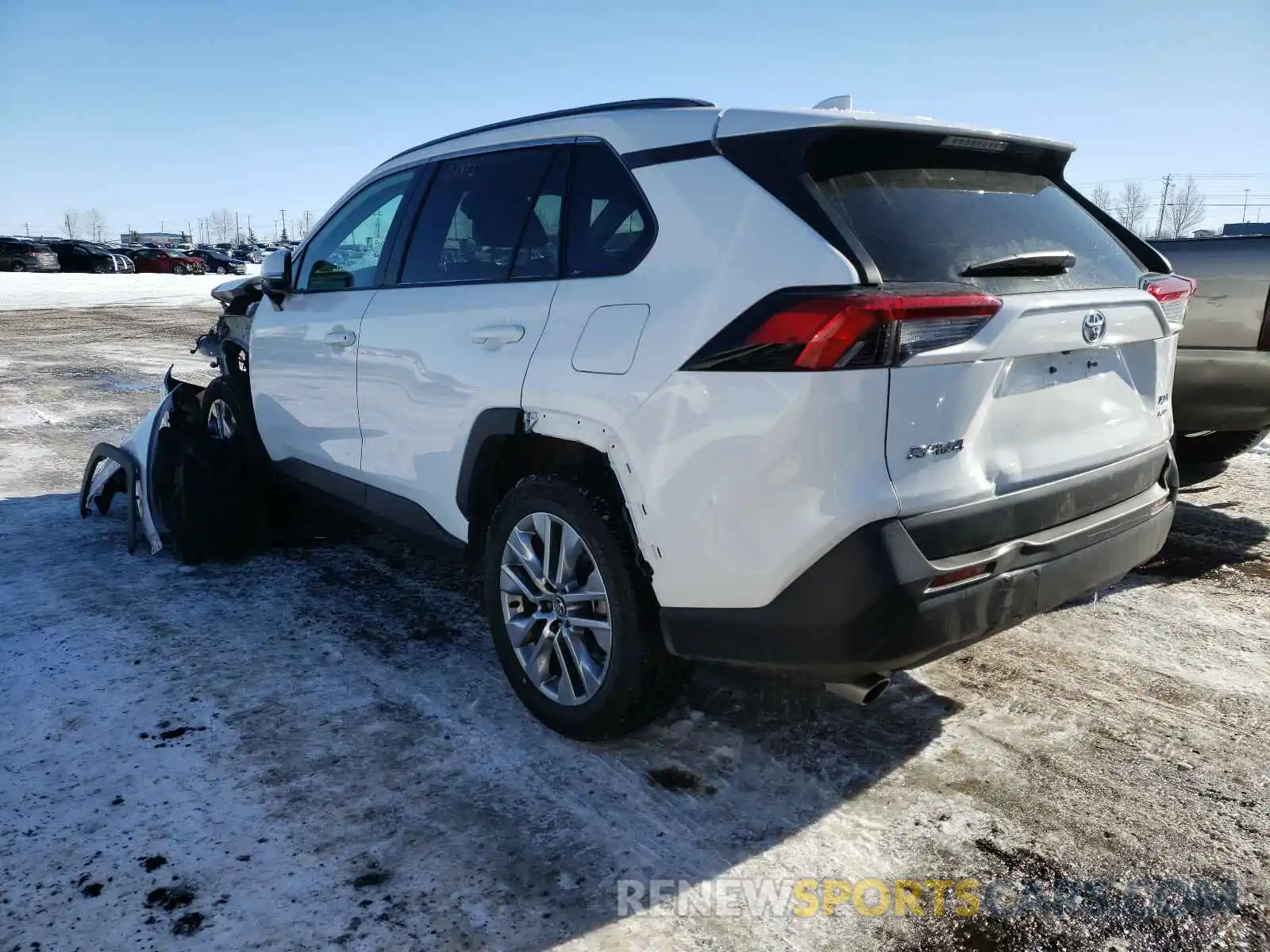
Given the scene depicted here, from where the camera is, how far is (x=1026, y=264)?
2.61 metres

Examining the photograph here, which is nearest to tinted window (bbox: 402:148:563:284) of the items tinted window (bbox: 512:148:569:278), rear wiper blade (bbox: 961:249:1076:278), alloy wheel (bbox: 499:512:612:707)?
tinted window (bbox: 512:148:569:278)

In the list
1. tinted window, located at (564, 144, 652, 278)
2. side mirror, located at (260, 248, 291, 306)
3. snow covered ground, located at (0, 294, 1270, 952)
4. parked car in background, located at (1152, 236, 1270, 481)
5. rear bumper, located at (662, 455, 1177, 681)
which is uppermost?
tinted window, located at (564, 144, 652, 278)

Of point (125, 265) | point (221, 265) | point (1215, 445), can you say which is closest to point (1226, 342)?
point (1215, 445)

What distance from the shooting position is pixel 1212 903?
2.33 m

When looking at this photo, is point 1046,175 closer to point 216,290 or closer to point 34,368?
point 216,290

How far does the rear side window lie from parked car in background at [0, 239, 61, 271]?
43904 millimetres

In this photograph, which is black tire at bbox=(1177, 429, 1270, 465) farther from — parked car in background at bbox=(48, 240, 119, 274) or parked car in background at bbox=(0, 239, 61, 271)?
parked car in background at bbox=(48, 240, 119, 274)

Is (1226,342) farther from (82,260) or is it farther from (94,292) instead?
(82,260)

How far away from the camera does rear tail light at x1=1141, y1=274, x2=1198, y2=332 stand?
10.00 ft

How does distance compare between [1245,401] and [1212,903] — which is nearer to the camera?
[1212,903]

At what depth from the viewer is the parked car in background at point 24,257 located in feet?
124

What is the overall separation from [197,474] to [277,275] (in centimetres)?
108

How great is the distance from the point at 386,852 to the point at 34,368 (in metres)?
11.9

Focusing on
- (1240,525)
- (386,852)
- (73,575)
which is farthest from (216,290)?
(1240,525)
